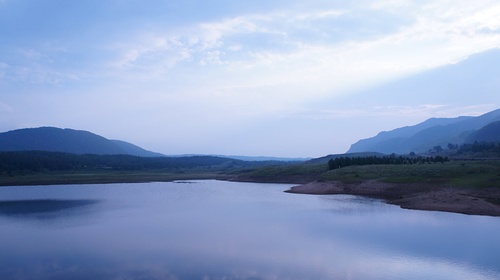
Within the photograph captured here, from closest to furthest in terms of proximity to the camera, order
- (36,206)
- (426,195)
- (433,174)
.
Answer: (426,195)
(36,206)
(433,174)

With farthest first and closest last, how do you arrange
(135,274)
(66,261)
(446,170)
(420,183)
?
(446,170) → (420,183) → (66,261) → (135,274)

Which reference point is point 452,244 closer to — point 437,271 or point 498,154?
point 437,271

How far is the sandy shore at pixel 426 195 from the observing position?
109 ft

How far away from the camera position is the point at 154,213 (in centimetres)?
3497

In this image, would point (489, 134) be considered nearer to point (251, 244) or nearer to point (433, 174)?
point (433, 174)

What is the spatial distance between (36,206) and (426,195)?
36624mm

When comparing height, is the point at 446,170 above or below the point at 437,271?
above

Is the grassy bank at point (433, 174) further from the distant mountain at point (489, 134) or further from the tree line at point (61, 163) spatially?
the distant mountain at point (489, 134)

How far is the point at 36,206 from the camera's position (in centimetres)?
4188

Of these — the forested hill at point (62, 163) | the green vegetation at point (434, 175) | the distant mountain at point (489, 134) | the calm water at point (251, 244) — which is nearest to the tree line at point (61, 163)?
the forested hill at point (62, 163)

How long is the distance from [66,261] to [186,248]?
5.45 m

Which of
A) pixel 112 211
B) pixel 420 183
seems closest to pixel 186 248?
pixel 112 211

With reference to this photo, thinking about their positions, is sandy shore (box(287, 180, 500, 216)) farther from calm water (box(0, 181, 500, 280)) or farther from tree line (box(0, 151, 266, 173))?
tree line (box(0, 151, 266, 173))

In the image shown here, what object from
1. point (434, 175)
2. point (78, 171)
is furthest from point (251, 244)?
point (78, 171)
